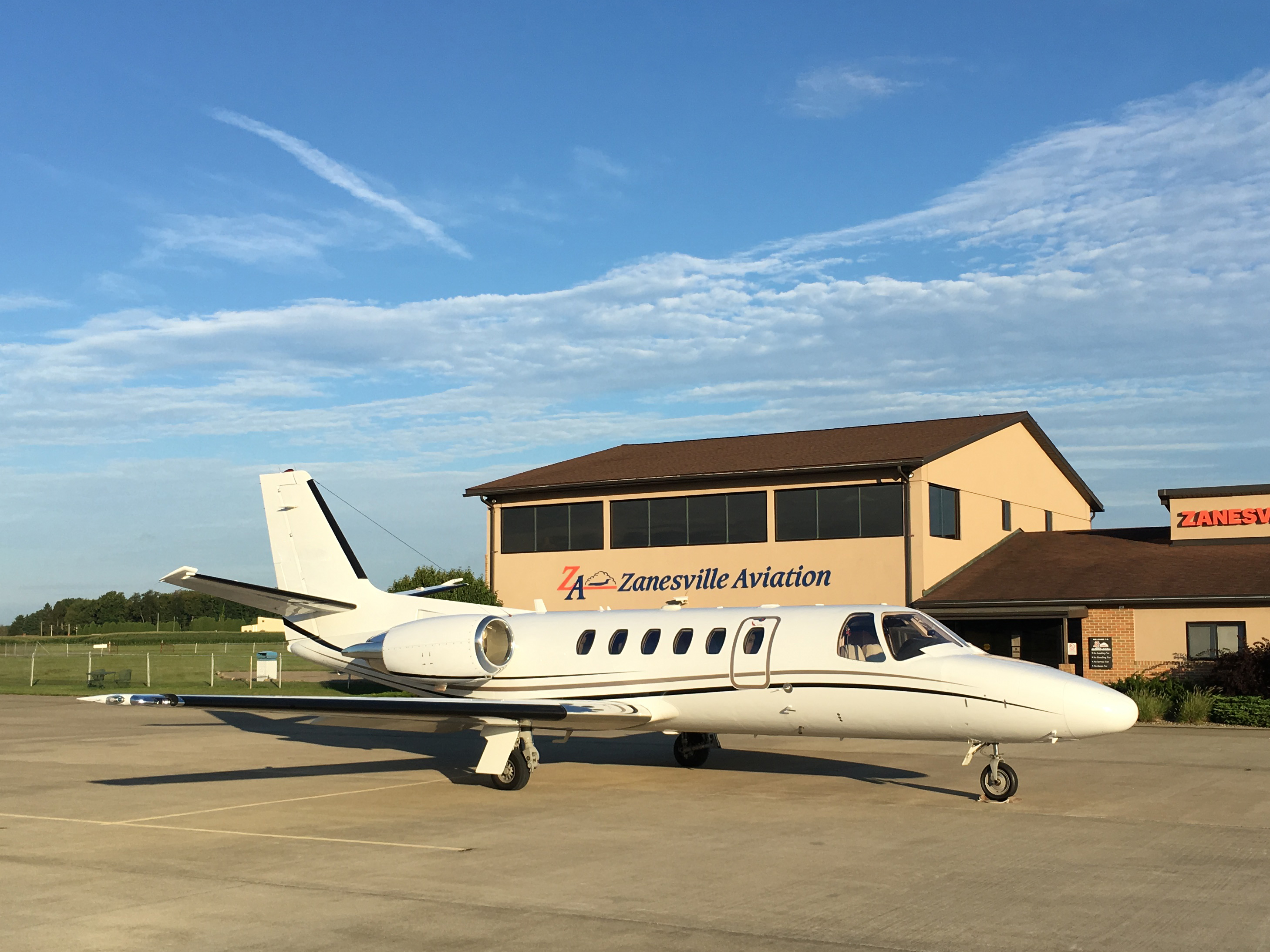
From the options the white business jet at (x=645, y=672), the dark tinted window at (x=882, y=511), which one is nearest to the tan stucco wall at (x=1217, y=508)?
the dark tinted window at (x=882, y=511)

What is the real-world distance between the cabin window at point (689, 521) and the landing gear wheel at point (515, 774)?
19.0m

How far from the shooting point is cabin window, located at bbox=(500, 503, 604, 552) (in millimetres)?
37594

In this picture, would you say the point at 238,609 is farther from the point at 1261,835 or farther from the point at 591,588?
the point at 1261,835

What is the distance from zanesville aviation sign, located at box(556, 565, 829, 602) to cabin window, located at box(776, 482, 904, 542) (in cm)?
112

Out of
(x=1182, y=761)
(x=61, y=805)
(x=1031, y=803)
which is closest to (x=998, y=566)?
(x=1182, y=761)

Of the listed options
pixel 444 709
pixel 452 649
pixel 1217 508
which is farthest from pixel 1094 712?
pixel 1217 508

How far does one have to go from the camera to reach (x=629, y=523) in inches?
1454

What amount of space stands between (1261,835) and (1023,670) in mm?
3025

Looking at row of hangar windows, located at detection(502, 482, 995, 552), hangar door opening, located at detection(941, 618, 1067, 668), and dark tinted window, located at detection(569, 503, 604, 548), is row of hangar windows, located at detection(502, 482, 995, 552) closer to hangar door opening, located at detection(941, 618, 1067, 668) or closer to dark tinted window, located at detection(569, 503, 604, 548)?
dark tinted window, located at detection(569, 503, 604, 548)

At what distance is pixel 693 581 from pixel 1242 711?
15114 mm

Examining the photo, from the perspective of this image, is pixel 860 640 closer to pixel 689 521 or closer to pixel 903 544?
pixel 903 544

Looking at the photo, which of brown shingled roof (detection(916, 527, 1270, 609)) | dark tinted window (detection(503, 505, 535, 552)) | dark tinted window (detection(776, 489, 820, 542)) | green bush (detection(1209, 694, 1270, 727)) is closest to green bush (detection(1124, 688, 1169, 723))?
green bush (detection(1209, 694, 1270, 727))

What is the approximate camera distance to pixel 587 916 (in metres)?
8.94

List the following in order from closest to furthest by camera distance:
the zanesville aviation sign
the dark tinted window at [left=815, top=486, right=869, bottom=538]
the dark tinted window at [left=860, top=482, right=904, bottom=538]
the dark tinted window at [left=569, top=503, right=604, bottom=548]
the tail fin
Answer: the tail fin
the dark tinted window at [left=860, top=482, right=904, bottom=538]
the dark tinted window at [left=815, top=486, right=869, bottom=538]
the zanesville aviation sign
the dark tinted window at [left=569, top=503, right=604, bottom=548]
